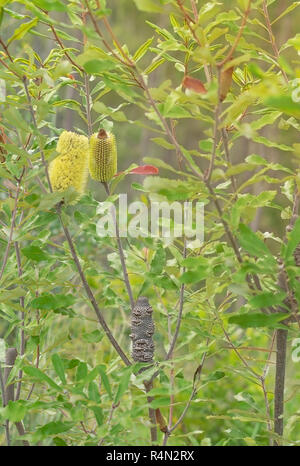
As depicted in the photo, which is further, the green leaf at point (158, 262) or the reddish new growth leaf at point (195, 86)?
the green leaf at point (158, 262)

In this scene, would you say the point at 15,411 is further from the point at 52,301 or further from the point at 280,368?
the point at 280,368

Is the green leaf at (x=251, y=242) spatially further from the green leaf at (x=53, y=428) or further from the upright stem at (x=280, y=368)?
the green leaf at (x=53, y=428)

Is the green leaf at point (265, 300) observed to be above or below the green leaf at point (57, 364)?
above

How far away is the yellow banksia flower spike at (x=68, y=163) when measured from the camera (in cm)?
80

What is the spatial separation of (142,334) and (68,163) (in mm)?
260

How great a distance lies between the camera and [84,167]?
0.81 m

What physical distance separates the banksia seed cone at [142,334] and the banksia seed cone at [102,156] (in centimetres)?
19

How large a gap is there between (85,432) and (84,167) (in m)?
0.37

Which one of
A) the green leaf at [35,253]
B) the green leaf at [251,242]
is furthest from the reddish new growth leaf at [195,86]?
the green leaf at [35,253]

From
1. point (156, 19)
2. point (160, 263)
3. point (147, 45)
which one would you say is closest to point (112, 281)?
point (160, 263)

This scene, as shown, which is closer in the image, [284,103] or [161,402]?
[284,103]

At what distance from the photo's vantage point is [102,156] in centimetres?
78

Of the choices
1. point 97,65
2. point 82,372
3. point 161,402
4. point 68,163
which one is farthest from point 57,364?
point 97,65

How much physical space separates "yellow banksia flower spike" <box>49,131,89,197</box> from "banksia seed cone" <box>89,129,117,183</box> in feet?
0.08
